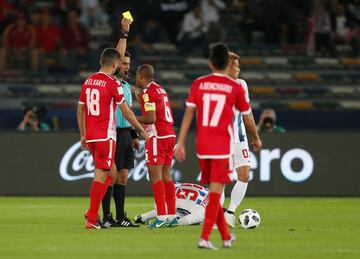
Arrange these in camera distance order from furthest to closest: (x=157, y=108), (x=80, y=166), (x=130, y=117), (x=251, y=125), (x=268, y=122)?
1. (x=268, y=122)
2. (x=80, y=166)
3. (x=157, y=108)
4. (x=130, y=117)
5. (x=251, y=125)

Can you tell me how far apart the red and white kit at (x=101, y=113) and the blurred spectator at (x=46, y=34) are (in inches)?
531

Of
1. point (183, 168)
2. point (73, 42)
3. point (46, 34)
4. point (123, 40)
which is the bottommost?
point (183, 168)

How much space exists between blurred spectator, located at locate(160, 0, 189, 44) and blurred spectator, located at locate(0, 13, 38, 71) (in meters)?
3.39

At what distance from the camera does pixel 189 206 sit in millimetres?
16375

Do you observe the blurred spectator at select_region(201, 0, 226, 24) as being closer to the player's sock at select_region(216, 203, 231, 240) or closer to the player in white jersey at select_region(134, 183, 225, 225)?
the player in white jersey at select_region(134, 183, 225, 225)

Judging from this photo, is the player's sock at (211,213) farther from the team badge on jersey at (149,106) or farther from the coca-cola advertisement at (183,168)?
the coca-cola advertisement at (183,168)

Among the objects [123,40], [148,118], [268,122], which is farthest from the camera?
[268,122]

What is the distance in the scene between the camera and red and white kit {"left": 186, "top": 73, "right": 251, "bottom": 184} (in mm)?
12555

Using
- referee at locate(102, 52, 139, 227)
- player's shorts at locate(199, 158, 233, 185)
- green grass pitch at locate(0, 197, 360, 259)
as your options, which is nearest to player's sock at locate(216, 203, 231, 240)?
green grass pitch at locate(0, 197, 360, 259)

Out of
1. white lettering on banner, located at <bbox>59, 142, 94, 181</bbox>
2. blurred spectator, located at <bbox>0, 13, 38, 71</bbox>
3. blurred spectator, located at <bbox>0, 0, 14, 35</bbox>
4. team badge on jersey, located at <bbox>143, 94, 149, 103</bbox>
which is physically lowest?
white lettering on banner, located at <bbox>59, 142, 94, 181</bbox>

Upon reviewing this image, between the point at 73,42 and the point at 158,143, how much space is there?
1336 centimetres

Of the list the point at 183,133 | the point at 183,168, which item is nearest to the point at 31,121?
the point at 183,168

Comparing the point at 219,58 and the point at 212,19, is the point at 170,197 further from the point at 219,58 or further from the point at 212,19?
the point at 212,19

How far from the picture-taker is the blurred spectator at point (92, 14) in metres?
30.3
